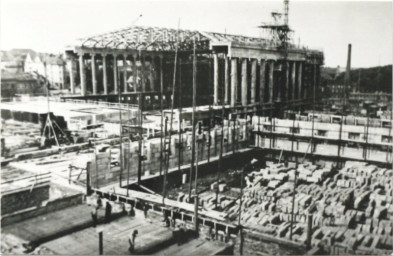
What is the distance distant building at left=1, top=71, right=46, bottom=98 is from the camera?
63.6 m

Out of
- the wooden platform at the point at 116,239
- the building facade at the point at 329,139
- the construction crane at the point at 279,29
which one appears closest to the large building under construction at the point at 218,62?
the construction crane at the point at 279,29

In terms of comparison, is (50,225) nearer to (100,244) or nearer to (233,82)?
(100,244)

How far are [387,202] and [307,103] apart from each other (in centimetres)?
3944

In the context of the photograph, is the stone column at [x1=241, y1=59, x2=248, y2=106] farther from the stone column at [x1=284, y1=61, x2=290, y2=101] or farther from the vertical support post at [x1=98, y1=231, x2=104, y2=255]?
the vertical support post at [x1=98, y1=231, x2=104, y2=255]

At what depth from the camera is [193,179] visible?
30.4m

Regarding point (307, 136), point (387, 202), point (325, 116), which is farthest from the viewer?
point (325, 116)

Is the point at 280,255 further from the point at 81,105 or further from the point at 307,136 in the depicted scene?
the point at 81,105

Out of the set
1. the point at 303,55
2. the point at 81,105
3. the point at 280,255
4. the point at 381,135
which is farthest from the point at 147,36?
the point at 280,255

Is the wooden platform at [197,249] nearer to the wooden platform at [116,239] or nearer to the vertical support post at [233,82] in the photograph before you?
the wooden platform at [116,239]

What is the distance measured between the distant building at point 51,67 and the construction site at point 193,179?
34.2 metres

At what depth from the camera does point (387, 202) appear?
81.6ft

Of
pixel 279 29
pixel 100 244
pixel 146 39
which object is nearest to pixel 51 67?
pixel 146 39

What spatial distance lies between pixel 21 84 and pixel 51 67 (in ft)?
75.1

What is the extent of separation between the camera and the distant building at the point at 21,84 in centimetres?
6362
